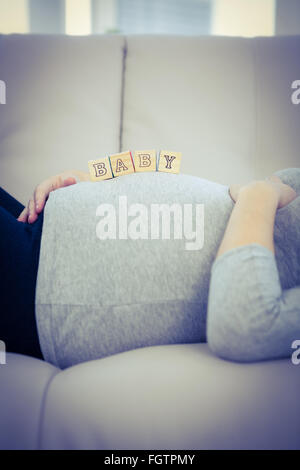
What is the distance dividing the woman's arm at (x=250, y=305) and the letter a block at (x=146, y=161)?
12.0 inches

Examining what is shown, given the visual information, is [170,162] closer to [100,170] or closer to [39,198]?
[100,170]

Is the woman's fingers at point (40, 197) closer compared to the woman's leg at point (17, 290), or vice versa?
the woman's leg at point (17, 290)

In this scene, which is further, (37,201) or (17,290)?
(37,201)

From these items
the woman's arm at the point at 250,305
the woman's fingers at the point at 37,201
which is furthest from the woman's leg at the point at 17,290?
the woman's arm at the point at 250,305

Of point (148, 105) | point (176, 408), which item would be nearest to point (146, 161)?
point (176, 408)

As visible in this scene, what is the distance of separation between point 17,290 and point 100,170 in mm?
316

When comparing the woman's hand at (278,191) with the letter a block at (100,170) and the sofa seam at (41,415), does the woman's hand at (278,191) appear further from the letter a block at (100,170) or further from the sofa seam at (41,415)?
the sofa seam at (41,415)
